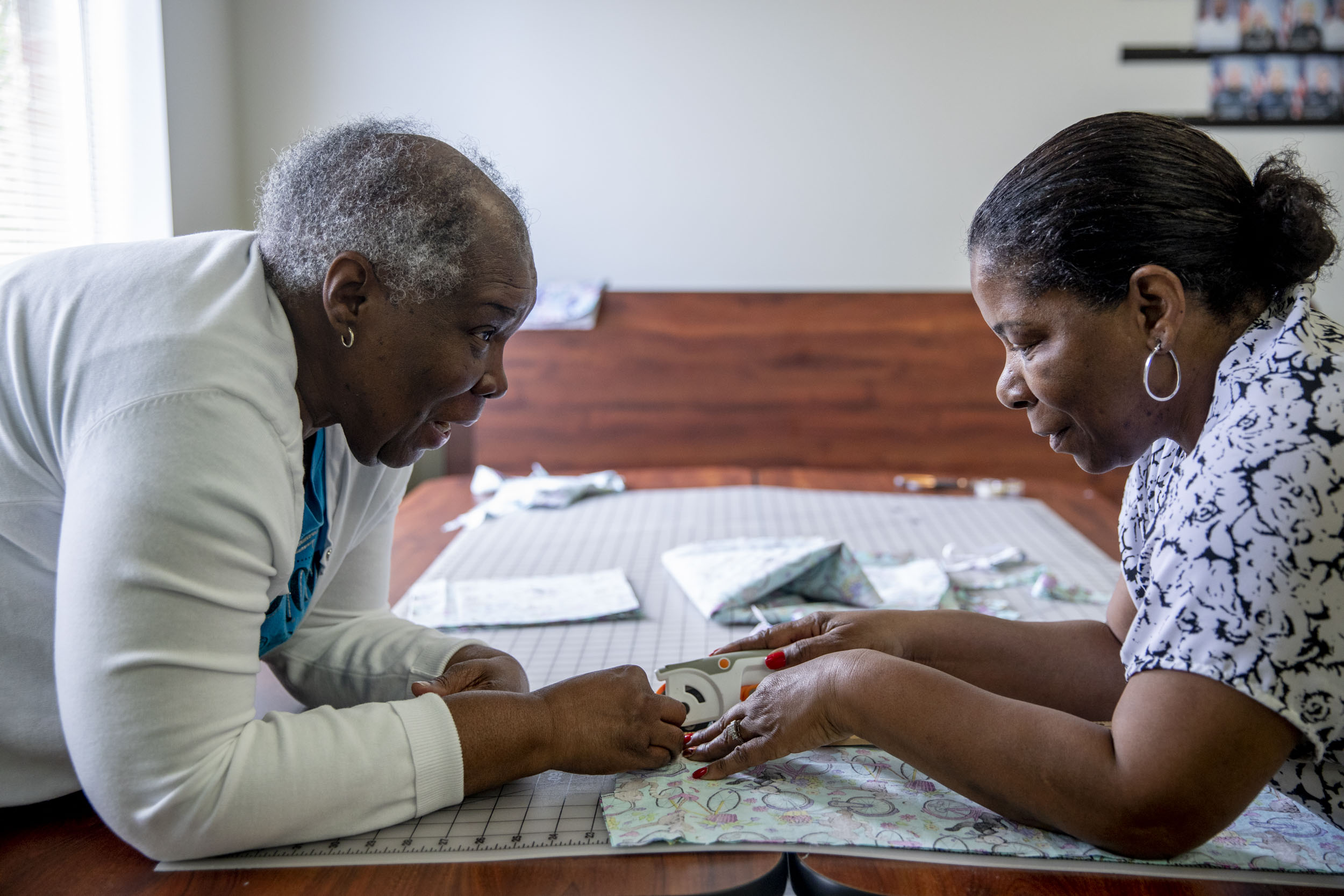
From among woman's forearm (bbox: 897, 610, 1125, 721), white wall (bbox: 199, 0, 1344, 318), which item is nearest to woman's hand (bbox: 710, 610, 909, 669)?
woman's forearm (bbox: 897, 610, 1125, 721)

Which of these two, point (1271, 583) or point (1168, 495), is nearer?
point (1271, 583)

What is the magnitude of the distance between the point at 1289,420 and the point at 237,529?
0.83m

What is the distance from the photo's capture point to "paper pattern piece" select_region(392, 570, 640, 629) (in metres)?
1.56

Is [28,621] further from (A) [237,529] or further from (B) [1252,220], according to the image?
(B) [1252,220]

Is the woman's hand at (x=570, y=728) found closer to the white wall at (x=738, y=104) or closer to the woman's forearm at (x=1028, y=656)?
the woman's forearm at (x=1028, y=656)

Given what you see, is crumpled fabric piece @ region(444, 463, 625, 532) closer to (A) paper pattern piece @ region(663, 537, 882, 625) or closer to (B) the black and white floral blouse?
(A) paper pattern piece @ region(663, 537, 882, 625)

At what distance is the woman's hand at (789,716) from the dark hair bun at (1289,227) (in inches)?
19.4

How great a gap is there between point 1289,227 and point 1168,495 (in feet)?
0.86

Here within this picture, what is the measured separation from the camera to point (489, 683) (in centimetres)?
109

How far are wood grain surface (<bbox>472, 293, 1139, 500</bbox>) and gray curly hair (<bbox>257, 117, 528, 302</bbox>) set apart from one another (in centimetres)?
215

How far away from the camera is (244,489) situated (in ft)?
2.64

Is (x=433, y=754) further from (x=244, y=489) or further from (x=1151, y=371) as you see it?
(x=1151, y=371)

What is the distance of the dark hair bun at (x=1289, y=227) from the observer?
2.78 feet

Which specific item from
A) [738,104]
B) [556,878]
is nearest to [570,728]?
[556,878]
